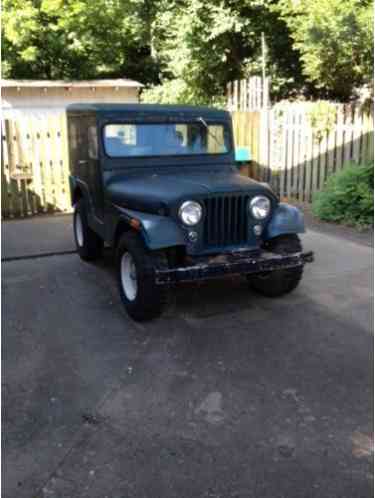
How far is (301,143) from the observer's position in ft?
32.8

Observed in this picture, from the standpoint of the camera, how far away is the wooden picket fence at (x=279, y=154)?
9055mm

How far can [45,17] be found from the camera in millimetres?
19828

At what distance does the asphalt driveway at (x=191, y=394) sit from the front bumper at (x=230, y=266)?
51 cm

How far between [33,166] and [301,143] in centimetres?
511

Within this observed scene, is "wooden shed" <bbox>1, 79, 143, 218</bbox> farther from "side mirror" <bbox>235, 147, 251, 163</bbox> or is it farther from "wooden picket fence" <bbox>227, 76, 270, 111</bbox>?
"wooden picket fence" <bbox>227, 76, 270, 111</bbox>

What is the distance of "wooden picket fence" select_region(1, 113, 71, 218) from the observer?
9227 mm

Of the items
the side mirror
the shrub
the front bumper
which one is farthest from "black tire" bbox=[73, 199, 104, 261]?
the side mirror

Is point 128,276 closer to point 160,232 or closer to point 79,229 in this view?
point 160,232

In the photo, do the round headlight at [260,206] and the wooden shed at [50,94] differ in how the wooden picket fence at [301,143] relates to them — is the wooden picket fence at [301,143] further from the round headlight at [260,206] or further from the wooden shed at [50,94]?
the wooden shed at [50,94]

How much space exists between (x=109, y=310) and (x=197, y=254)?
3.58 feet

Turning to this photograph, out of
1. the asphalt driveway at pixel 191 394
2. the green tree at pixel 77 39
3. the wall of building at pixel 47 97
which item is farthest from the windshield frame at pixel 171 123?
the green tree at pixel 77 39

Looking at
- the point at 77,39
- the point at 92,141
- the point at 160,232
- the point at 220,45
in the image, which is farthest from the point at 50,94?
the point at 160,232

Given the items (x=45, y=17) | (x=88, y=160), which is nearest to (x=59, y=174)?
(x=88, y=160)

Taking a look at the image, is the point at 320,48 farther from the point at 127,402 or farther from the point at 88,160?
the point at 127,402
